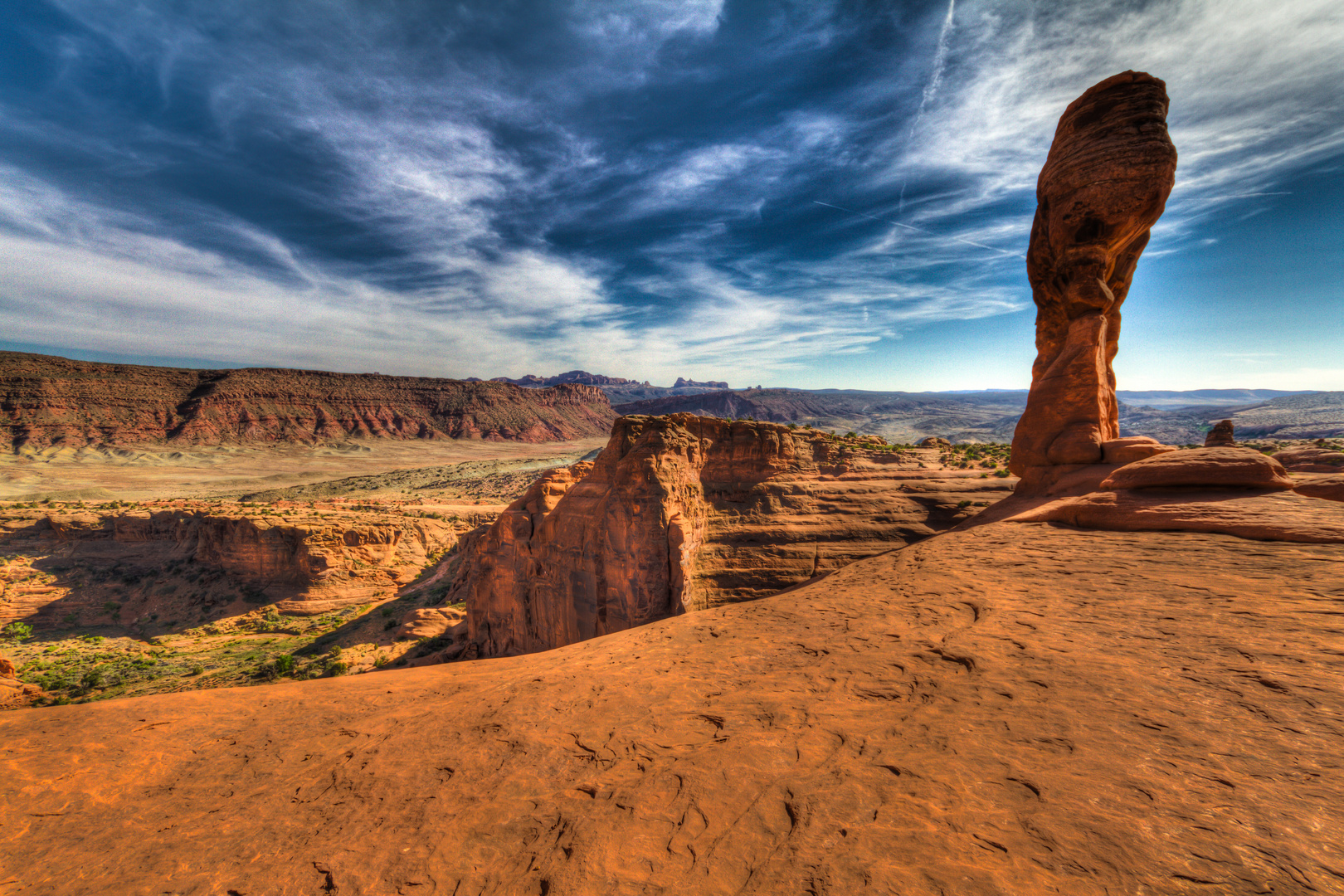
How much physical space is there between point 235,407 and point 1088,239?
485ft

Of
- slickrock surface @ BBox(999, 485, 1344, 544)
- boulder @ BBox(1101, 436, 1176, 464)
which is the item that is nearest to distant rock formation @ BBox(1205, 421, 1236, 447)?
boulder @ BBox(1101, 436, 1176, 464)

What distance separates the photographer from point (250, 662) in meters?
21.8

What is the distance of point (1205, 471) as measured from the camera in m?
10.3

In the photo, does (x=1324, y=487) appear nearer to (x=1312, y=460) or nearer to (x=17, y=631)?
(x=1312, y=460)

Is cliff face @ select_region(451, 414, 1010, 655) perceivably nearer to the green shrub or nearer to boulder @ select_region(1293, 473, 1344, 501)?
boulder @ select_region(1293, 473, 1344, 501)

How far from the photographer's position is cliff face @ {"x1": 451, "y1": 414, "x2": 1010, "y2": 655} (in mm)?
14328

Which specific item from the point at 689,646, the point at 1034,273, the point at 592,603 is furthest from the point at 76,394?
the point at 1034,273

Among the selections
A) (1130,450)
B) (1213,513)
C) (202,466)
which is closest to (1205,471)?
(1213,513)

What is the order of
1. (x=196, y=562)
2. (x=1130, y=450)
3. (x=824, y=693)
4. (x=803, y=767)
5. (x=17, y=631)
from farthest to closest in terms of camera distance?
(x=196, y=562) → (x=17, y=631) → (x=1130, y=450) → (x=824, y=693) → (x=803, y=767)

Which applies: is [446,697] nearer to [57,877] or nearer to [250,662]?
[57,877]

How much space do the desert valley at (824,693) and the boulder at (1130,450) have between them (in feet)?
0.26

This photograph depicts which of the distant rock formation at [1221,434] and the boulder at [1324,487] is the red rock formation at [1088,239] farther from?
the distant rock formation at [1221,434]

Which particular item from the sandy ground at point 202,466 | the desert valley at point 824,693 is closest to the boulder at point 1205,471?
the desert valley at point 824,693

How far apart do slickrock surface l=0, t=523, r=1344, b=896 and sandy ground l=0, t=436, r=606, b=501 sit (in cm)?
8145
